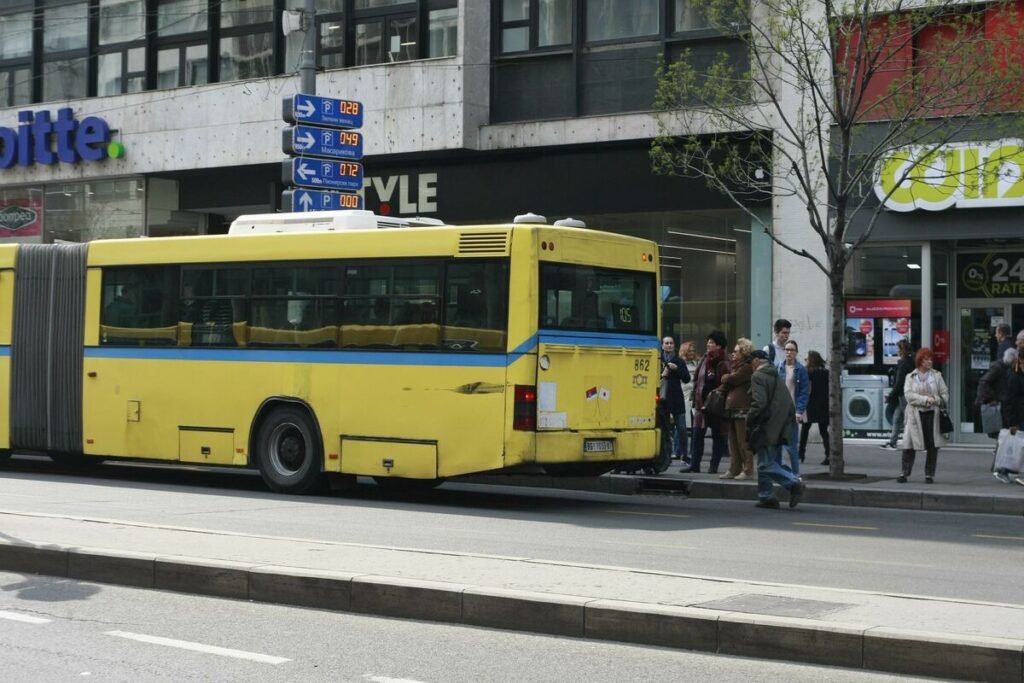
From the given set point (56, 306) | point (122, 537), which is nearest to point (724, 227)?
point (56, 306)

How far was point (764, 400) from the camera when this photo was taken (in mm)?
15875

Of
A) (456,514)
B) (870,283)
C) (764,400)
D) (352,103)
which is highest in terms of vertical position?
(352,103)

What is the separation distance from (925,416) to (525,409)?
18.4 ft

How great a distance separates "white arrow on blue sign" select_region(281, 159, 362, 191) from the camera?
22.2 meters

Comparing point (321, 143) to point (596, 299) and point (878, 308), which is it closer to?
point (596, 299)

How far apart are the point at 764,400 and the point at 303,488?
5201 mm

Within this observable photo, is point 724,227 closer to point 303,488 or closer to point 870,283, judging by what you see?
point 870,283

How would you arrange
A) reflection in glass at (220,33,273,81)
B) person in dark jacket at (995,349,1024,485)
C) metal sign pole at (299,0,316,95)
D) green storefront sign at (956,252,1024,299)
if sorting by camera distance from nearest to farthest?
person in dark jacket at (995,349,1024,485) → metal sign pole at (299,0,316,95) → green storefront sign at (956,252,1024,299) → reflection in glass at (220,33,273,81)

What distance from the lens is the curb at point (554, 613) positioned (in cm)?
730

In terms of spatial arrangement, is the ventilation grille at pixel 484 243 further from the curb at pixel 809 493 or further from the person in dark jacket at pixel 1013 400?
the person in dark jacket at pixel 1013 400

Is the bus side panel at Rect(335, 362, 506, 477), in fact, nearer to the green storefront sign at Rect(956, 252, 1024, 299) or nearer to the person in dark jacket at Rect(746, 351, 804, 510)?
the person in dark jacket at Rect(746, 351, 804, 510)

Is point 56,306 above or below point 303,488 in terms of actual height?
above

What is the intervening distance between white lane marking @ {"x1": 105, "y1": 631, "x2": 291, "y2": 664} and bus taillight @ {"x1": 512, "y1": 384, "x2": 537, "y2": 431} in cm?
711

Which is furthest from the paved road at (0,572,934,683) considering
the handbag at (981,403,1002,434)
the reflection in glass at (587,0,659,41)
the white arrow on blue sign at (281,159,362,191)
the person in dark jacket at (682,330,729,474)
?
the reflection in glass at (587,0,659,41)
